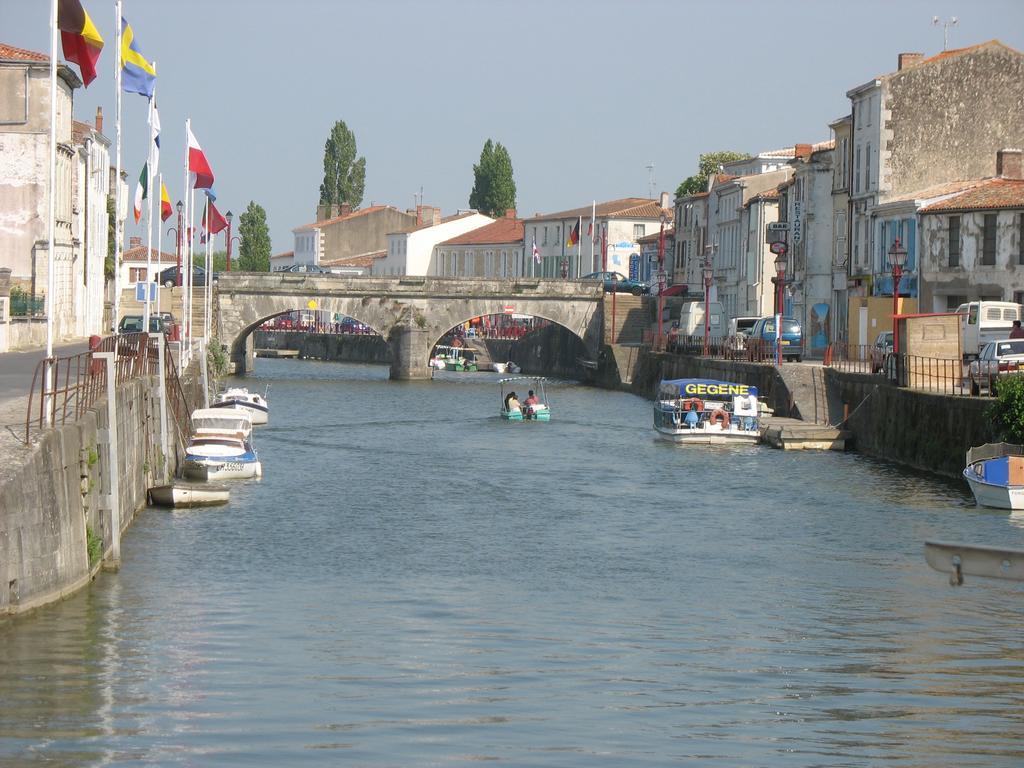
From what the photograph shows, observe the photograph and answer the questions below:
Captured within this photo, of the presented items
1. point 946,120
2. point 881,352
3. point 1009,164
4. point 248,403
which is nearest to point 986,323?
→ point 881,352

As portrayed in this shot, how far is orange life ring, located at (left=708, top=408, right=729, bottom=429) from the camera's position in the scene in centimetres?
5819

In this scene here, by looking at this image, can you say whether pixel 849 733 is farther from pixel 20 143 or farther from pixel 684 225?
pixel 684 225

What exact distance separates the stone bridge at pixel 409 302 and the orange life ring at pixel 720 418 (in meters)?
41.6

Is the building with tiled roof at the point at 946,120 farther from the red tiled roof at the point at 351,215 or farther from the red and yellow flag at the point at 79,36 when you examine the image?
the red tiled roof at the point at 351,215

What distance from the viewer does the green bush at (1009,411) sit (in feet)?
130

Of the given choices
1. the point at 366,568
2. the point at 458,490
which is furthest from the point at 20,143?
the point at 366,568

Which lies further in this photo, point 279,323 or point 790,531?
point 279,323

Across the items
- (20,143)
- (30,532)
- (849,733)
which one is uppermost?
(20,143)

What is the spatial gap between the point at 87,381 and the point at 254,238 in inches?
5451

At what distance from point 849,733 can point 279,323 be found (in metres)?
146

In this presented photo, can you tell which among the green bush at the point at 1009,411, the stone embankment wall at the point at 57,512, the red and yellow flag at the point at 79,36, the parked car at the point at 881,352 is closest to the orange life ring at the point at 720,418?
the parked car at the point at 881,352

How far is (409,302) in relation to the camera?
100 m

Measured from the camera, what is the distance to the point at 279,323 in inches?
6388

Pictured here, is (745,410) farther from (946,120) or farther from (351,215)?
(351,215)
